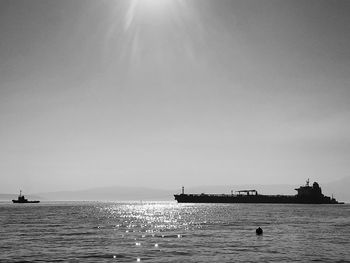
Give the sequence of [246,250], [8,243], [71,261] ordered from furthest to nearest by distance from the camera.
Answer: [8,243] → [246,250] → [71,261]

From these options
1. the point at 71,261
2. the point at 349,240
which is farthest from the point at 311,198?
the point at 71,261

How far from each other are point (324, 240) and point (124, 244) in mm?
24712

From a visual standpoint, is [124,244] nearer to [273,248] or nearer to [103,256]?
[103,256]

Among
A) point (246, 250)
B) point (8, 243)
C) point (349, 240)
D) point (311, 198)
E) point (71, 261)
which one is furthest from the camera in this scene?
point (311, 198)

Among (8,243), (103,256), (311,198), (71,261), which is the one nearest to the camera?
(71,261)

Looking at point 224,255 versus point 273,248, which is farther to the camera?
point 273,248

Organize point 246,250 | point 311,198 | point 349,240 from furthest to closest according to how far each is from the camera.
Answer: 1. point 311,198
2. point 349,240
3. point 246,250

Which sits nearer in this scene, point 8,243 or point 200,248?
point 200,248

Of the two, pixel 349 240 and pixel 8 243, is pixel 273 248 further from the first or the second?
pixel 8 243

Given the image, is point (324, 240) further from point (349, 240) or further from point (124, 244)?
point (124, 244)

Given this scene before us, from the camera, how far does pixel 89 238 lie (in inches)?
1992

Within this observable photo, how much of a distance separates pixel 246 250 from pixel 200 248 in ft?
15.6

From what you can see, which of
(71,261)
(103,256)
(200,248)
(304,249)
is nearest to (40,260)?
(71,261)

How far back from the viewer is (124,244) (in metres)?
45.0
